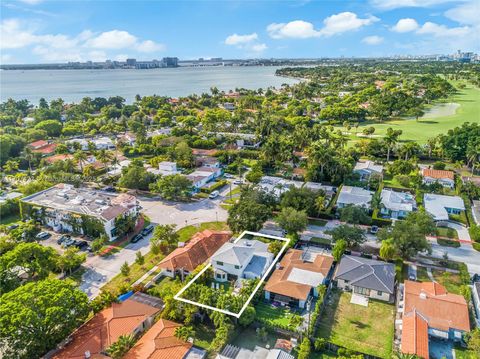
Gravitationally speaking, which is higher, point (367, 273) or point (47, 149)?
point (47, 149)

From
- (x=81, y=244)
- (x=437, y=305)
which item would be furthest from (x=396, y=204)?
(x=81, y=244)

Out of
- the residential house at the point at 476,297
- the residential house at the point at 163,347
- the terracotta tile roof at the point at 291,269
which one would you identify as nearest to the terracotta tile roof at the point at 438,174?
the residential house at the point at 476,297

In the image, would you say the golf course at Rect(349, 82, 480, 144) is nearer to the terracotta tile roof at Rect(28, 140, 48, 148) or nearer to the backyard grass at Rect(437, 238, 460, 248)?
the backyard grass at Rect(437, 238, 460, 248)

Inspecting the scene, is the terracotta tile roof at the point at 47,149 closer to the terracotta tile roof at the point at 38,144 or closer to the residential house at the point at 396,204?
the terracotta tile roof at the point at 38,144

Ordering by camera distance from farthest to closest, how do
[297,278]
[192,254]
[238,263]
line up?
[192,254]
[238,263]
[297,278]

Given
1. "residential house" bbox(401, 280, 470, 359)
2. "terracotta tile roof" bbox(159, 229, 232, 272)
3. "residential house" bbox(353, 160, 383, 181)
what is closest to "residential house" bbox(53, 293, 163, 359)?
"terracotta tile roof" bbox(159, 229, 232, 272)

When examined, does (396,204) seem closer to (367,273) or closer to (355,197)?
(355,197)
